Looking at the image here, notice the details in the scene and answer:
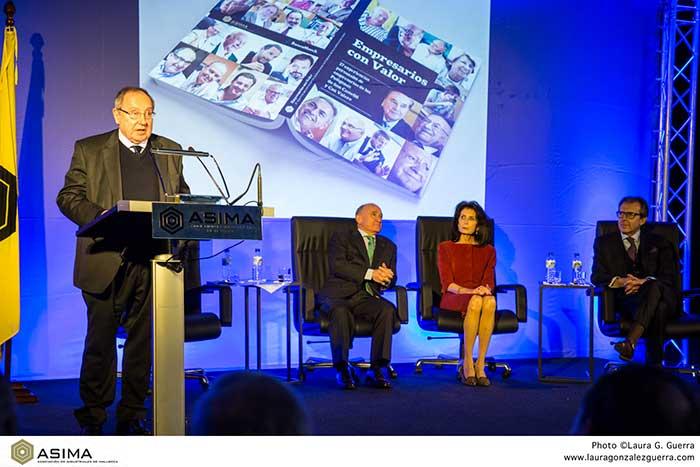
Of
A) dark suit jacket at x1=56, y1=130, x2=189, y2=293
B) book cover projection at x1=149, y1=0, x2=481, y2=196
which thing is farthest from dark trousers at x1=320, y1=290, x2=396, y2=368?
dark suit jacket at x1=56, y1=130, x2=189, y2=293

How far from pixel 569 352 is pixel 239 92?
3230mm

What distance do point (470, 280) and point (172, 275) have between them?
2.85 metres

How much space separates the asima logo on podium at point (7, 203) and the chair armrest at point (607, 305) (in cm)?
344

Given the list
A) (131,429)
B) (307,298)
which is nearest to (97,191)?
(131,429)

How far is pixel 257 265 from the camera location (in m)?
4.84

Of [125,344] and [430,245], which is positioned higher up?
[430,245]

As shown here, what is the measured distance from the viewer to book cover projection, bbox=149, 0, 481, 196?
499 centimetres

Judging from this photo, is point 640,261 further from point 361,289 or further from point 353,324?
point 353,324

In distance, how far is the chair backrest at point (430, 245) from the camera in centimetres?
511

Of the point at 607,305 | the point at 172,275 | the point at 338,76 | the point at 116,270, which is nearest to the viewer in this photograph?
the point at 172,275

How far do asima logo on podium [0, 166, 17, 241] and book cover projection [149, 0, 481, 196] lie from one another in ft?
4.19

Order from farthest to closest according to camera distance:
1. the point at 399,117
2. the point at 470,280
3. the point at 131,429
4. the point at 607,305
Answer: the point at 399,117 → the point at 470,280 → the point at 607,305 → the point at 131,429

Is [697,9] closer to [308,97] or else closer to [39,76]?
[308,97]
